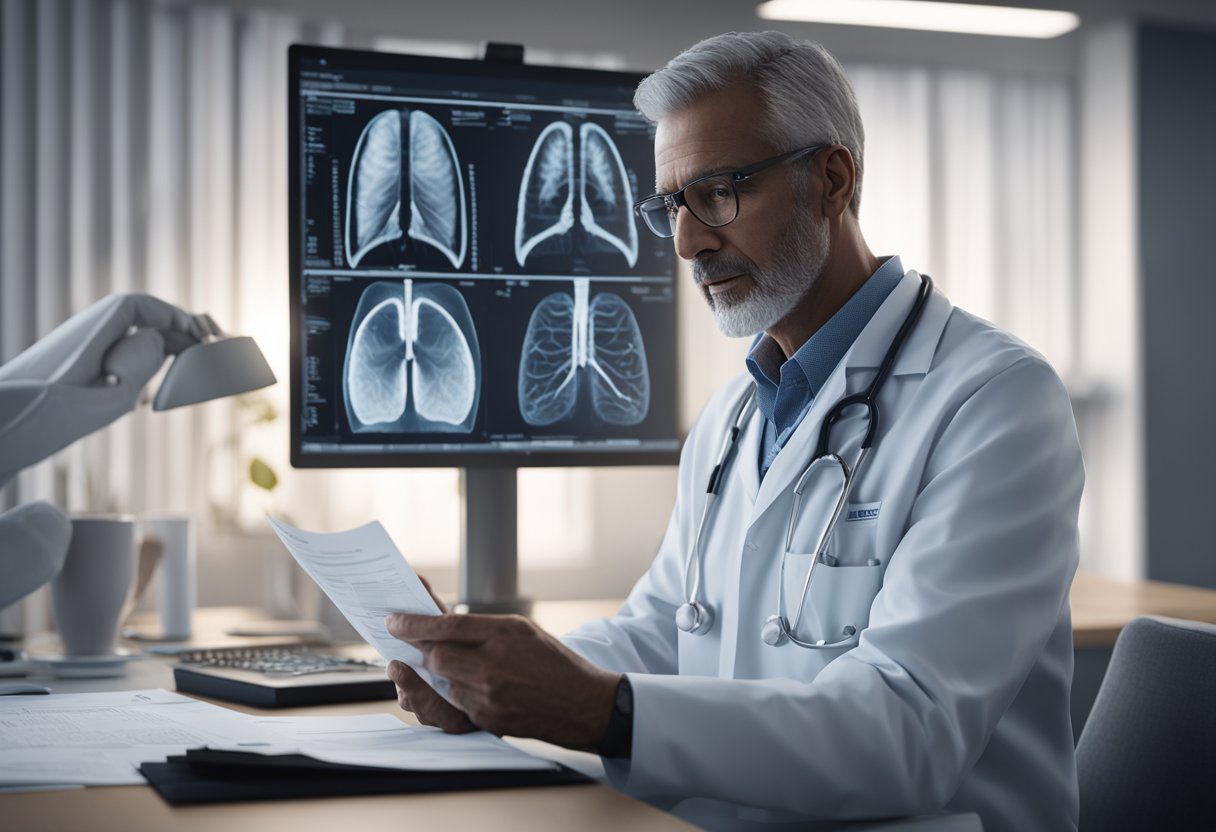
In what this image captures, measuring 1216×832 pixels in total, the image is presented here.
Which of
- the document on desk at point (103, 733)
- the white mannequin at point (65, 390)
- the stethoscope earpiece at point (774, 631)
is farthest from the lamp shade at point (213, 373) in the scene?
the stethoscope earpiece at point (774, 631)

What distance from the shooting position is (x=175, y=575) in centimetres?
190

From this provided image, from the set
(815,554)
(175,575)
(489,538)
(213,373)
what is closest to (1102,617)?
(815,554)

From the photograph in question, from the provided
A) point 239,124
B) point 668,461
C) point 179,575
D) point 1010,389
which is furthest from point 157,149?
point 1010,389

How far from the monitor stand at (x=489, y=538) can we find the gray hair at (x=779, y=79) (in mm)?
655

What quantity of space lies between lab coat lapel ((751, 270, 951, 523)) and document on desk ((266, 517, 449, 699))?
0.44 m

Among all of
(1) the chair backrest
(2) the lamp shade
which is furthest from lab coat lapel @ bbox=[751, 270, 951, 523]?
(2) the lamp shade

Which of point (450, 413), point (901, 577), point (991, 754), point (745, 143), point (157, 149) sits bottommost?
point (991, 754)

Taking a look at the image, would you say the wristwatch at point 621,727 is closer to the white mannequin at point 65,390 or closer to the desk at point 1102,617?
the white mannequin at point 65,390

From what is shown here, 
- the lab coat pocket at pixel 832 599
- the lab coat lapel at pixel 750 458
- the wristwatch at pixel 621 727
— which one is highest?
the lab coat lapel at pixel 750 458

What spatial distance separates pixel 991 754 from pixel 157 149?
330 cm

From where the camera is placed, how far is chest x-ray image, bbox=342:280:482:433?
1.70m

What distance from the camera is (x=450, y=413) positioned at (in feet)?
5.70

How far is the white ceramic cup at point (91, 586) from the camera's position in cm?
152

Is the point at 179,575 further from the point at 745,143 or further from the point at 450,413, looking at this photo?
the point at 745,143
